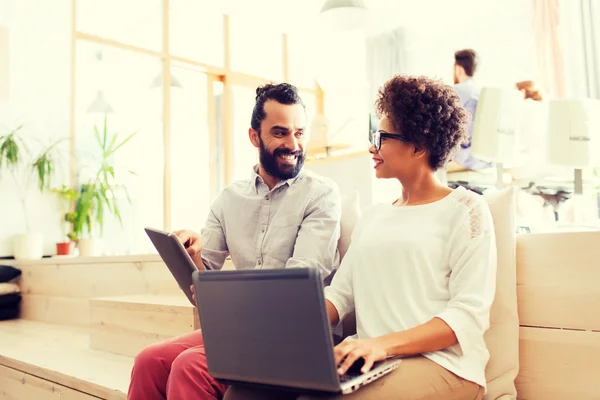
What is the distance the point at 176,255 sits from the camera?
4.46ft

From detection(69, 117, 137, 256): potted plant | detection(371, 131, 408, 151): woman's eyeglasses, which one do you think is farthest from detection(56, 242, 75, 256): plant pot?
detection(371, 131, 408, 151): woman's eyeglasses

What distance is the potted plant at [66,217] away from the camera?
4.31 meters

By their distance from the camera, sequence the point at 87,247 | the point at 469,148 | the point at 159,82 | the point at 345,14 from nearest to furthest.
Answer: the point at 469,148, the point at 345,14, the point at 87,247, the point at 159,82

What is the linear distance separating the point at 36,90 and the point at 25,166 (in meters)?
0.63

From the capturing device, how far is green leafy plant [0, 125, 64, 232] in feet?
13.7

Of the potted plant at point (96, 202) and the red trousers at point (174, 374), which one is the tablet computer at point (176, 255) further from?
the potted plant at point (96, 202)

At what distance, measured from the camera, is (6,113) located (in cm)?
421

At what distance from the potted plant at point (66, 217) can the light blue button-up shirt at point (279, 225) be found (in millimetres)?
3010

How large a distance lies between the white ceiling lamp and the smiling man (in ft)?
7.19

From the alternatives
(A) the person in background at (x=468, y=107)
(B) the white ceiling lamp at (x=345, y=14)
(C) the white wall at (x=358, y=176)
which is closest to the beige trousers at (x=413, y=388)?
(A) the person in background at (x=468, y=107)

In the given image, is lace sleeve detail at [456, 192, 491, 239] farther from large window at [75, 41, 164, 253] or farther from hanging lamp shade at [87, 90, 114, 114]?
hanging lamp shade at [87, 90, 114, 114]

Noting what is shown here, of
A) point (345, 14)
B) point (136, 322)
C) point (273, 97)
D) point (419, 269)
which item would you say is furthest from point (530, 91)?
point (136, 322)

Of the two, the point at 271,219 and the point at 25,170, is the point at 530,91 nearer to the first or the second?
the point at 271,219

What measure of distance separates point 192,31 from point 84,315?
3.57 meters
